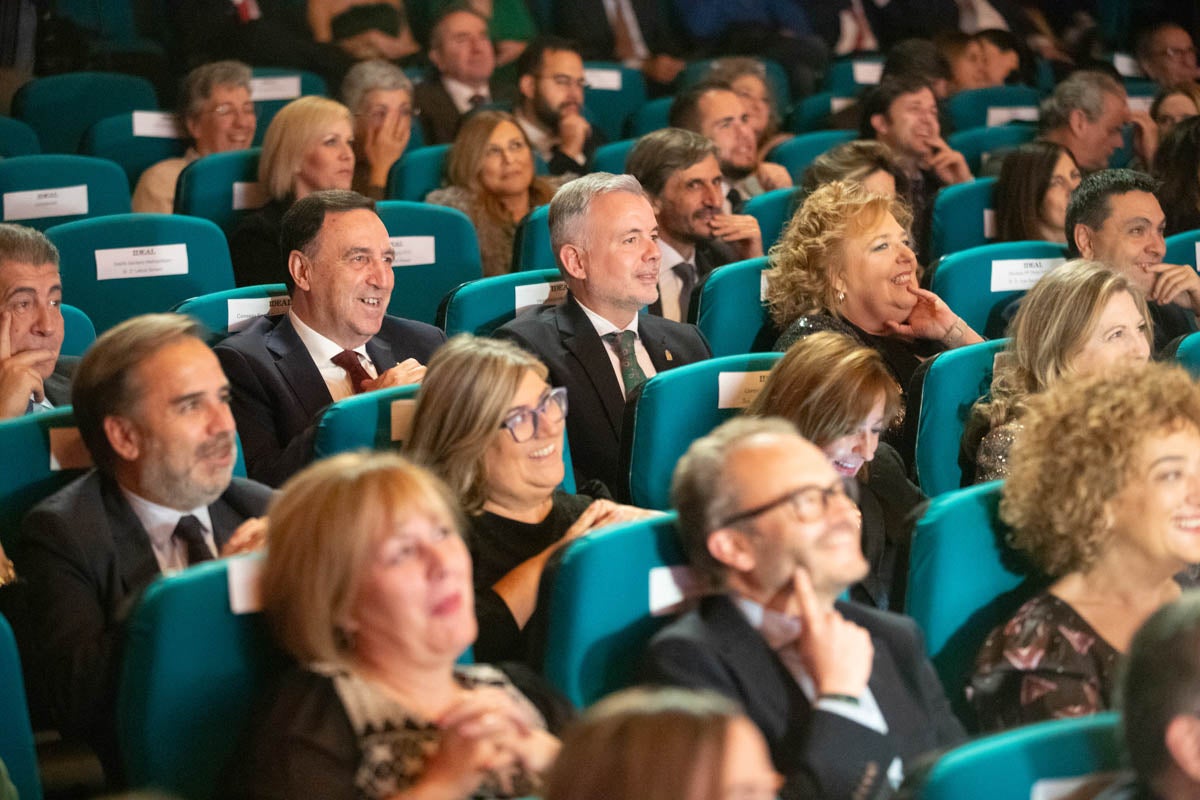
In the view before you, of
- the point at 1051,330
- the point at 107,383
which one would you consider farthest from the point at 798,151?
the point at 107,383

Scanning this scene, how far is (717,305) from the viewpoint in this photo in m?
4.30

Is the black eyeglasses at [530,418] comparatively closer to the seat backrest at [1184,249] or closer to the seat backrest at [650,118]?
the seat backrest at [1184,249]

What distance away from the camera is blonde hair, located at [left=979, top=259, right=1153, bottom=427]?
3416mm

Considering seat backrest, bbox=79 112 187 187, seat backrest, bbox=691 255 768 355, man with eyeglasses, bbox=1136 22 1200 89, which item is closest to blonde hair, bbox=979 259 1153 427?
seat backrest, bbox=691 255 768 355

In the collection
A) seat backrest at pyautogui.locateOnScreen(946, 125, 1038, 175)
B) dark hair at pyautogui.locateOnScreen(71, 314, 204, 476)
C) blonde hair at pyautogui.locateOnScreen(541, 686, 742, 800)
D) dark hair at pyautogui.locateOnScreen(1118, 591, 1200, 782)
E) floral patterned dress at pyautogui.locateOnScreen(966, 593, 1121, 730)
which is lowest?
floral patterned dress at pyautogui.locateOnScreen(966, 593, 1121, 730)

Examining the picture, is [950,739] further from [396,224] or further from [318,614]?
[396,224]

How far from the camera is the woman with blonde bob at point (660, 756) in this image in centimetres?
162

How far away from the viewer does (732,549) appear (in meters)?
2.29

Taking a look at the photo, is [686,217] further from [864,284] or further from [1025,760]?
[1025,760]

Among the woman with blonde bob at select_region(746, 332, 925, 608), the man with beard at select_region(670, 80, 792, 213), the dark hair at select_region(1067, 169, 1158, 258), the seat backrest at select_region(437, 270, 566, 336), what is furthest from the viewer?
the man with beard at select_region(670, 80, 792, 213)

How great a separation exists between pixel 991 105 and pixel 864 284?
364 centimetres

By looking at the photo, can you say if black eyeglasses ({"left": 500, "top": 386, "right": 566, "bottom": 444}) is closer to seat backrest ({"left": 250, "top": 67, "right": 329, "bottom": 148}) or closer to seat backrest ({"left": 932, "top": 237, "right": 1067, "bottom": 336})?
seat backrest ({"left": 932, "top": 237, "right": 1067, "bottom": 336})

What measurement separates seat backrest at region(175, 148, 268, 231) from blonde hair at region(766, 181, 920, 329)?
1.94 m

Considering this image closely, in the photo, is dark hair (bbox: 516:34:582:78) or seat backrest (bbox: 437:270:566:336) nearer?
seat backrest (bbox: 437:270:566:336)
